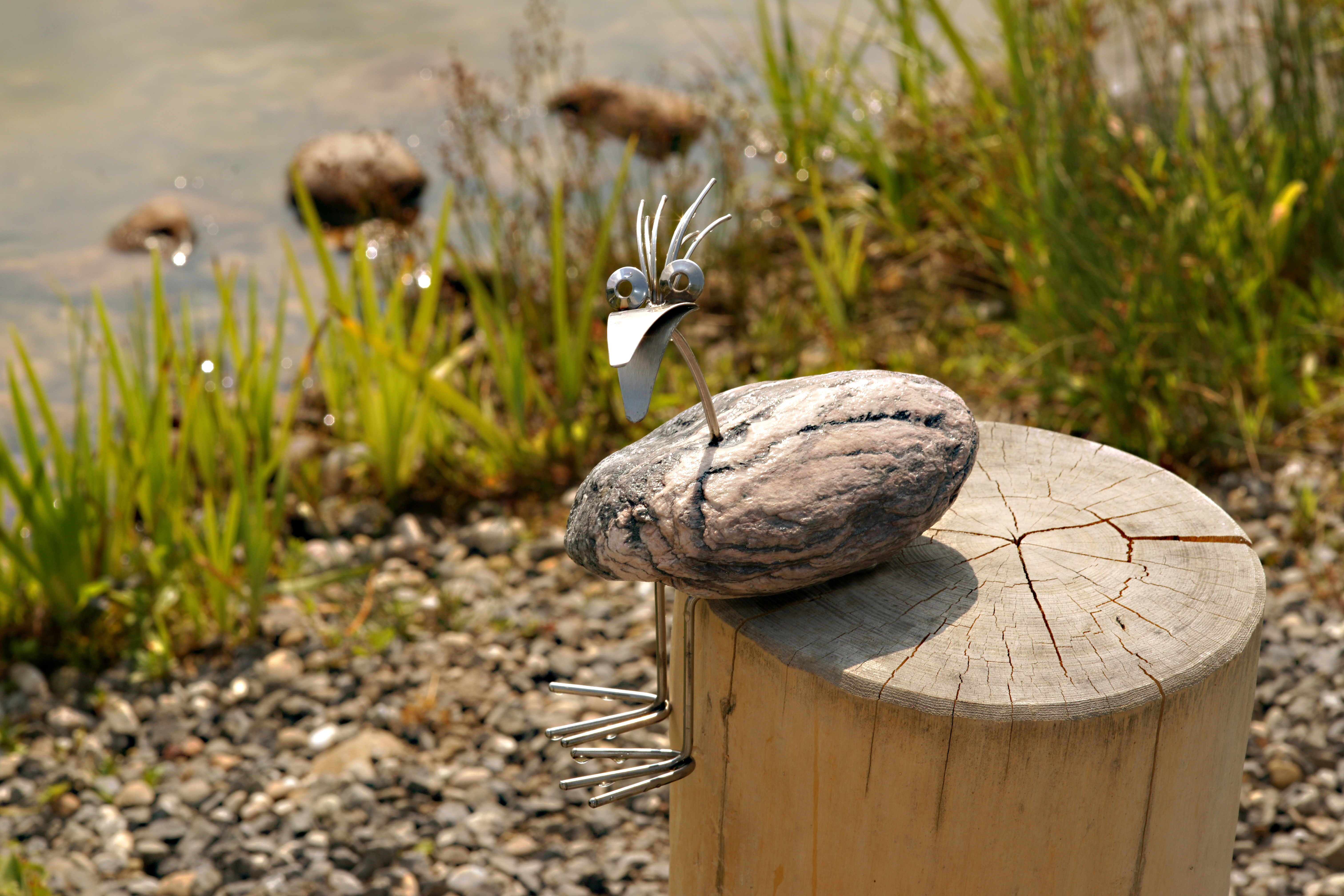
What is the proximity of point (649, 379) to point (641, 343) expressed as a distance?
4 cm

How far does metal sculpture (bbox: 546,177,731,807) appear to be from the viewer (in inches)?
50.0

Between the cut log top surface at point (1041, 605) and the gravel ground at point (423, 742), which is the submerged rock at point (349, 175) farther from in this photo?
the cut log top surface at point (1041, 605)

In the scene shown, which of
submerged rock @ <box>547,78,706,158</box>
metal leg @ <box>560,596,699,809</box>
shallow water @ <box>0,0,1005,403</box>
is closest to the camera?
metal leg @ <box>560,596,699,809</box>

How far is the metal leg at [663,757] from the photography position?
4.58 feet

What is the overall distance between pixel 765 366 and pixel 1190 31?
4.87 ft

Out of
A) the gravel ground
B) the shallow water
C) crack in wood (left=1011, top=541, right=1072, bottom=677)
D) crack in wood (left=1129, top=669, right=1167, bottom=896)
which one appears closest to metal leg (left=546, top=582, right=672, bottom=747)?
crack in wood (left=1011, top=541, right=1072, bottom=677)

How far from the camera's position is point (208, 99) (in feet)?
19.6

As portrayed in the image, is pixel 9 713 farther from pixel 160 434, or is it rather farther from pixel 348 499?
pixel 348 499

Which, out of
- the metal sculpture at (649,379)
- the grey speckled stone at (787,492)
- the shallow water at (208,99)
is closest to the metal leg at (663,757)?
the metal sculpture at (649,379)

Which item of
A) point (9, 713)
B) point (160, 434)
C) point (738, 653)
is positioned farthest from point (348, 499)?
point (738, 653)

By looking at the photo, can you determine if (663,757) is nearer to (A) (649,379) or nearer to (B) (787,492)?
(B) (787,492)

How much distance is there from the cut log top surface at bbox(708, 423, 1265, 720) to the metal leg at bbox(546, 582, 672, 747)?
144 millimetres

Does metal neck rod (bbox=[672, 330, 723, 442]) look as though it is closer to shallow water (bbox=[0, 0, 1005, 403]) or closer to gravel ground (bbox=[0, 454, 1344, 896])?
gravel ground (bbox=[0, 454, 1344, 896])

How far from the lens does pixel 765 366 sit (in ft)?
11.4
